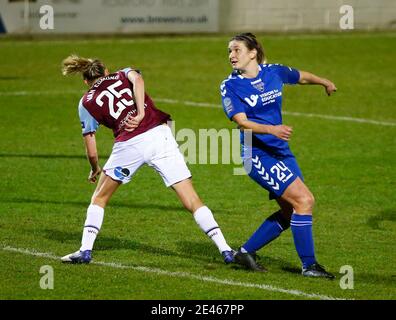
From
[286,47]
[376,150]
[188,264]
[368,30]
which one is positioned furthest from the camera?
[368,30]

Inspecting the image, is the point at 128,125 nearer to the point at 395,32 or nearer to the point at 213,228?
the point at 213,228

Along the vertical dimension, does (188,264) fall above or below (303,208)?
below

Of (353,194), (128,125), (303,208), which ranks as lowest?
(353,194)

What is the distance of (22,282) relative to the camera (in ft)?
32.5

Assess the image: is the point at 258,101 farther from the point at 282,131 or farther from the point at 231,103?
the point at 282,131

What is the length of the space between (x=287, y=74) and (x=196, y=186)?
5646 millimetres

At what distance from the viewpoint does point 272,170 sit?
10195mm

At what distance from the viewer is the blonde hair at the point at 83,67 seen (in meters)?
10.6

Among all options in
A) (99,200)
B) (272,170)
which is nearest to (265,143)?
(272,170)

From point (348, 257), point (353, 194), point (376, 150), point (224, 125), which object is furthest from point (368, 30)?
point (348, 257)

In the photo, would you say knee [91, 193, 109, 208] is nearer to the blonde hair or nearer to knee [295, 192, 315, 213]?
the blonde hair

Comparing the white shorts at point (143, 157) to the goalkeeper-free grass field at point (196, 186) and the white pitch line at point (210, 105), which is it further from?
the white pitch line at point (210, 105)

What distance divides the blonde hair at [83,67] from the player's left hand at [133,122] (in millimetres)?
643

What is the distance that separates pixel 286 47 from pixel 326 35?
285cm
